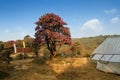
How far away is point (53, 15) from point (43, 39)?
2.82 metres

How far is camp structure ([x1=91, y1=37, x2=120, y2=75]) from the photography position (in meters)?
14.6

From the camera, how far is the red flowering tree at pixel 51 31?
19.8 meters

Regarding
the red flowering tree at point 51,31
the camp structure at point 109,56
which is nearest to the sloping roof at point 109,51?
the camp structure at point 109,56

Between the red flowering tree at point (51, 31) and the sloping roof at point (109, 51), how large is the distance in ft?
14.1

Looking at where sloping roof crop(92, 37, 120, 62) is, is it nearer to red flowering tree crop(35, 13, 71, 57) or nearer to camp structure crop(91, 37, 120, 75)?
camp structure crop(91, 37, 120, 75)

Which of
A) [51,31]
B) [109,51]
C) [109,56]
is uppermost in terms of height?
[51,31]

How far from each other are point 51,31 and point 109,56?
708cm

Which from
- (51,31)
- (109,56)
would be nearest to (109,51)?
(109,56)

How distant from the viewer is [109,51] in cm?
1581

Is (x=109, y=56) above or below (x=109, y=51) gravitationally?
below

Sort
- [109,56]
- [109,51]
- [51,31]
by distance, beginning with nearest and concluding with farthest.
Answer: [109,56]
[109,51]
[51,31]

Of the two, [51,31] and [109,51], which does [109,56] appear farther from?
[51,31]

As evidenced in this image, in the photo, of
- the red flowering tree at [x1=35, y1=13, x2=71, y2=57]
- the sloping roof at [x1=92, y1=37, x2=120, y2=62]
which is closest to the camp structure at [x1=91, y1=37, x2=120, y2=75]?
the sloping roof at [x1=92, y1=37, x2=120, y2=62]

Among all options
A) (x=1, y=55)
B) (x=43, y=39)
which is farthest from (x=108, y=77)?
(x=1, y=55)
